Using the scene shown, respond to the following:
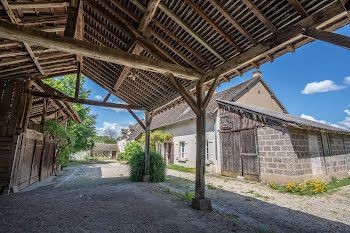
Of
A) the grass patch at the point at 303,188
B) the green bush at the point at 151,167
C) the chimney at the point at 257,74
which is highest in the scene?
the chimney at the point at 257,74

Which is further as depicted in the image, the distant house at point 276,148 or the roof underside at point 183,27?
the distant house at point 276,148

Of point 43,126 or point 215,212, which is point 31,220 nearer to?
point 215,212

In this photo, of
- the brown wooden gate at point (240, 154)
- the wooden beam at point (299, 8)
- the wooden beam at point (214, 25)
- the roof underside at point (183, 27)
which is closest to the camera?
the wooden beam at point (299, 8)

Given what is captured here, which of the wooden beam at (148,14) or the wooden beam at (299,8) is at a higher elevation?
the wooden beam at (148,14)

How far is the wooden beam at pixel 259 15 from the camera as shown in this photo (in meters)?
2.49

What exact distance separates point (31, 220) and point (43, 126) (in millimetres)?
5083

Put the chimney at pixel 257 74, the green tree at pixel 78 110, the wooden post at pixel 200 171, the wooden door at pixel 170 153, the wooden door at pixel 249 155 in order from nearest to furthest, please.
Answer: the wooden post at pixel 200 171, the wooden door at pixel 249 155, the chimney at pixel 257 74, the wooden door at pixel 170 153, the green tree at pixel 78 110

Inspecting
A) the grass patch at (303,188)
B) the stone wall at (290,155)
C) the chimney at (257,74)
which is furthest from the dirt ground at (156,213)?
the chimney at (257,74)

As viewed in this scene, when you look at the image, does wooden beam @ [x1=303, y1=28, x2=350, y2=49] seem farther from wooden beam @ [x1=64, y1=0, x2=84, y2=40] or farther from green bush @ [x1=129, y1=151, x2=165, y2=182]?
green bush @ [x1=129, y1=151, x2=165, y2=182]

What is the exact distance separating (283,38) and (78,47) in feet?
10.2

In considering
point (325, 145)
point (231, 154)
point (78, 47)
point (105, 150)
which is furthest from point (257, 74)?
point (105, 150)

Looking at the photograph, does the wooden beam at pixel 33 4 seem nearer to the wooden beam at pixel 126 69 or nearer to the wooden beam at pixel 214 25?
the wooden beam at pixel 126 69

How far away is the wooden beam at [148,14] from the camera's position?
8.95ft

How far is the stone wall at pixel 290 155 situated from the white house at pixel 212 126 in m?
2.63
